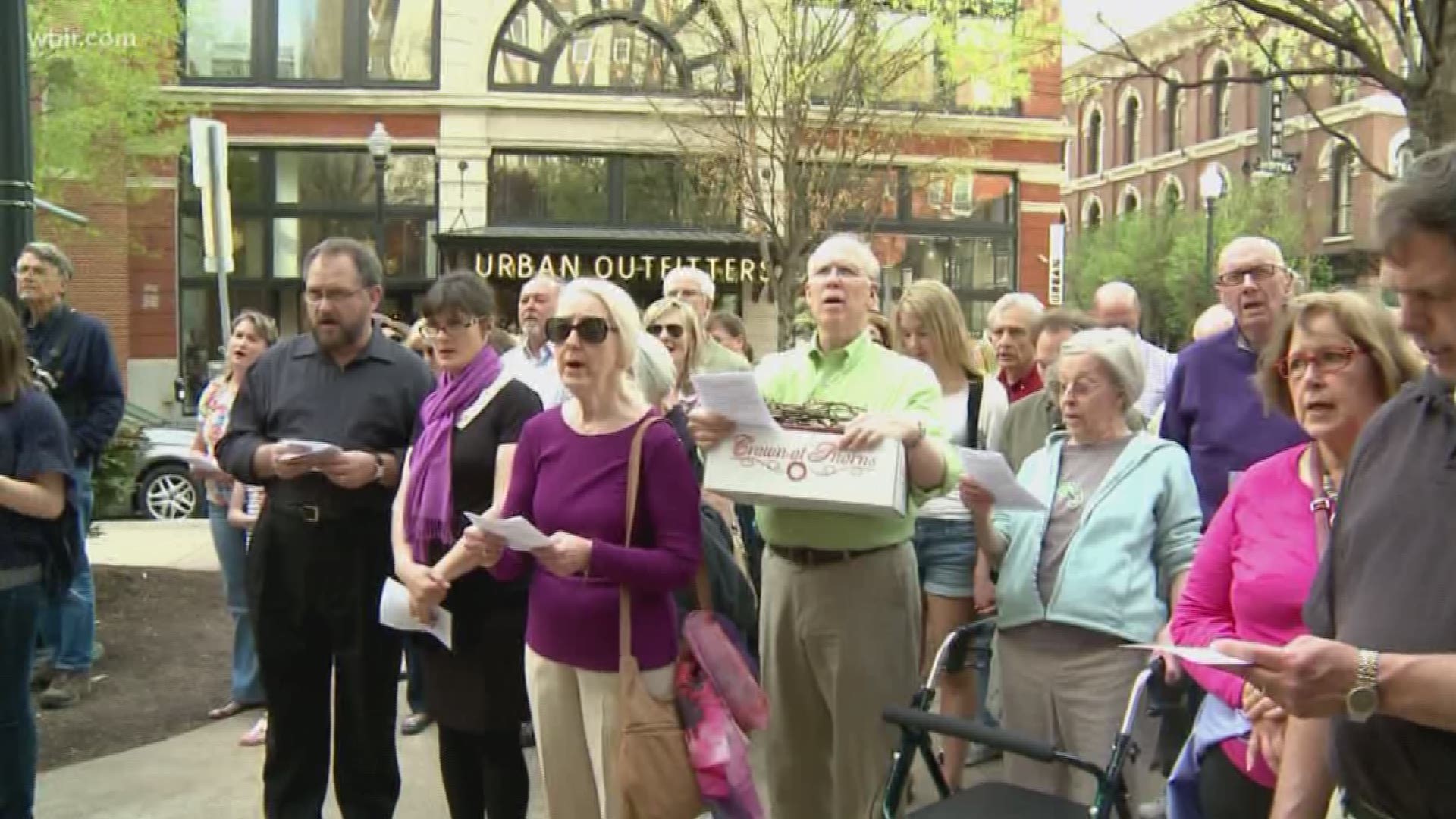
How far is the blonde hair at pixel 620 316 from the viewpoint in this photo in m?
3.79

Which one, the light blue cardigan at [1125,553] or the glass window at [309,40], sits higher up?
the glass window at [309,40]

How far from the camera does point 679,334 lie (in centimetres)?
574

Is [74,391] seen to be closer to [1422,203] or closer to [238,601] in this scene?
[238,601]

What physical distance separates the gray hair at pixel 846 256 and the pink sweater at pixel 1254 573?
4.64 ft

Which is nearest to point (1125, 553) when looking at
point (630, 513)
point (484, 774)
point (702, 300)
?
point (630, 513)

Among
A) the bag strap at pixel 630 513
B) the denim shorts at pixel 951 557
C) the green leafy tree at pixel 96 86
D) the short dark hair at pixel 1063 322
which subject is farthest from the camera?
the green leafy tree at pixel 96 86

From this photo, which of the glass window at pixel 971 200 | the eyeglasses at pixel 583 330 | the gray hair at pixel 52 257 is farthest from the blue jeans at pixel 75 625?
the glass window at pixel 971 200

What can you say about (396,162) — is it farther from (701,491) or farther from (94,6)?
(701,491)

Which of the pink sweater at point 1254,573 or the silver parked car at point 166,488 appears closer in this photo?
the pink sweater at point 1254,573

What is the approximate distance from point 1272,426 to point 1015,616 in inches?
62.0

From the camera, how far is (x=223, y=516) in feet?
21.6

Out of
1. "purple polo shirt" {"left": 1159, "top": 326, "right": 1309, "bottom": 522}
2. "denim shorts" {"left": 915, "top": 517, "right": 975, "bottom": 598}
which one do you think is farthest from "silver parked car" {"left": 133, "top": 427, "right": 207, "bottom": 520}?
"purple polo shirt" {"left": 1159, "top": 326, "right": 1309, "bottom": 522}

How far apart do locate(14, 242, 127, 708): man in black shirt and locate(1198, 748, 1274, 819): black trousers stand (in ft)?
18.1

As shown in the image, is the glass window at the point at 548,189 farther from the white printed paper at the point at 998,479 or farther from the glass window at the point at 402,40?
the white printed paper at the point at 998,479
